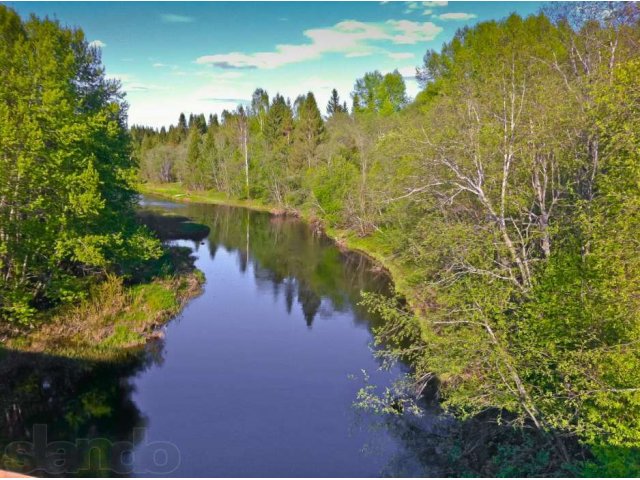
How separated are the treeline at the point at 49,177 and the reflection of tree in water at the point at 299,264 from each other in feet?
43.7

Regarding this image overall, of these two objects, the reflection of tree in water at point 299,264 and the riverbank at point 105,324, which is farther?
the reflection of tree in water at point 299,264

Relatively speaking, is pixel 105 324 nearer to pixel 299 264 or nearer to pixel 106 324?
pixel 106 324

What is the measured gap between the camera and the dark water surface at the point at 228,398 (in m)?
18.2

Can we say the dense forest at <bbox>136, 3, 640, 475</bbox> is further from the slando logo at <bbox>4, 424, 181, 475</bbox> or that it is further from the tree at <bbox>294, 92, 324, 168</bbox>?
the tree at <bbox>294, 92, 324, 168</bbox>

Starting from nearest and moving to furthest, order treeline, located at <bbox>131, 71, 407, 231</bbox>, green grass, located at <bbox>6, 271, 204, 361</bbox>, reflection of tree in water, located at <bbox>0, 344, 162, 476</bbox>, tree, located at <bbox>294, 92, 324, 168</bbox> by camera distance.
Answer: reflection of tree in water, located at <bbox>0, 344, 162, 476</bbox>
green grass, located at <bbox>6, 271, 204, 361</bbox>
treeline, located at <bbox>131, 71, 407, 231</bbox>
tree, located at <bbox>294, 92, 324, 168</bbox>

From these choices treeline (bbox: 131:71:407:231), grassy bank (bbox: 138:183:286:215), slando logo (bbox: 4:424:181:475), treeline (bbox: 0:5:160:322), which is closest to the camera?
slando logo (bbox: 4:424:181:475)

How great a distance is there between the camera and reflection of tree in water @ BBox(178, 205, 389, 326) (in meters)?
38.4

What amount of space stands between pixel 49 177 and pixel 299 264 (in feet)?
89.8

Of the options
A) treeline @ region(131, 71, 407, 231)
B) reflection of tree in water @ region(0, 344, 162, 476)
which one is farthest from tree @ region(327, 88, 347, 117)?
reflection of tree in water @ region(0, 344, 162, 476)

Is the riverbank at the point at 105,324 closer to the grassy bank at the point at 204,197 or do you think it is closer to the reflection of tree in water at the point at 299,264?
the reflection of tree in water at the point at 299,264

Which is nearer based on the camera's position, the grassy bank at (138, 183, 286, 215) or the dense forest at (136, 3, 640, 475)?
the dense forest at (136, 3, 640, 475)

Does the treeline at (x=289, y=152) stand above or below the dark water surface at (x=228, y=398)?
above

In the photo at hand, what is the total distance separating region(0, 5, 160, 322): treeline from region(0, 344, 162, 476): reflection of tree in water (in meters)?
2.97

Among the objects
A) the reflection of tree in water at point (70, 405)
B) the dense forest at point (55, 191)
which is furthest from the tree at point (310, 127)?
the reflection of tree in water at point (70, 405)
